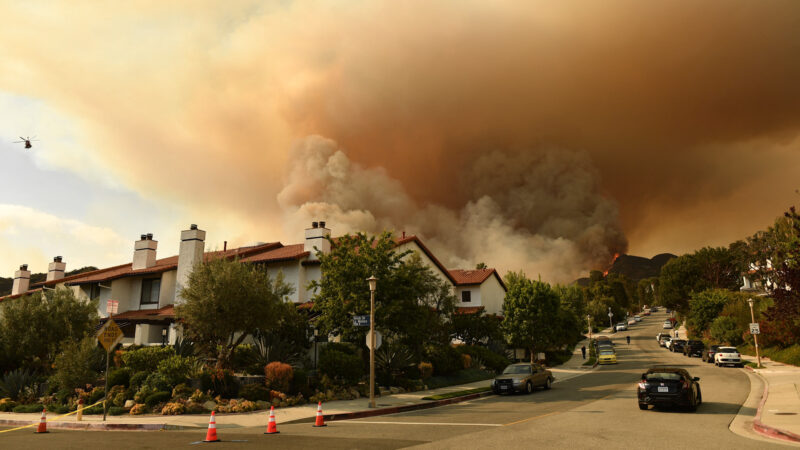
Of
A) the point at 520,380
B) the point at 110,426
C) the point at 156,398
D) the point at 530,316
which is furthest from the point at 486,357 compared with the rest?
the point at 110,426

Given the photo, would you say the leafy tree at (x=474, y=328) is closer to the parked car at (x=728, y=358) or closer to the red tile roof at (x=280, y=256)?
the red tile roof at (x=280, y=256)

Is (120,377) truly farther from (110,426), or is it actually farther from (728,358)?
(728,358)

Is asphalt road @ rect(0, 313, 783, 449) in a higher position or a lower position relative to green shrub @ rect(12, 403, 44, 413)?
higher

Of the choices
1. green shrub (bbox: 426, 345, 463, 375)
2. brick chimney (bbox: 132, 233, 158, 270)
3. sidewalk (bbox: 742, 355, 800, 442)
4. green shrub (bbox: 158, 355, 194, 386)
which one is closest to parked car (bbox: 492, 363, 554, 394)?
green shrub (bbox: 426, 345, 463, 375)

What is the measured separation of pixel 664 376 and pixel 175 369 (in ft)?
64.0

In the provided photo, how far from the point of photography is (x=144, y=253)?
39312 millimetres

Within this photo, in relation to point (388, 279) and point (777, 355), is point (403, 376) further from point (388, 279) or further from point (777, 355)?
point (777, 355)

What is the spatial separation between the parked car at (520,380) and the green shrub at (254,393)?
1099cm

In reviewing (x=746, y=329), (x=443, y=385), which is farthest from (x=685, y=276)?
(x=443, y=385)

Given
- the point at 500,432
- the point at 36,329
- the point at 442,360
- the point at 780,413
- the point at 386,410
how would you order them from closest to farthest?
the point at 500,432, the point at 780,413, the point at 386,410, the point at 36,329, the point at 442,360

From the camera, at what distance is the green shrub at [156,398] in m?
19.6

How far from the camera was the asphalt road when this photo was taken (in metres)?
11.2

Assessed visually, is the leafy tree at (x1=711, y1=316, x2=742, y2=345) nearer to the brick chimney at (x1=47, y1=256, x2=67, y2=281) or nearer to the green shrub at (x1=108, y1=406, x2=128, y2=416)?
the green shrub at (x1=108, y1=406, x2=128, y2=416)

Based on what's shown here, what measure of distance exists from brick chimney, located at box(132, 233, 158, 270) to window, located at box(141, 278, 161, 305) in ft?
5.60
